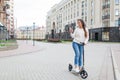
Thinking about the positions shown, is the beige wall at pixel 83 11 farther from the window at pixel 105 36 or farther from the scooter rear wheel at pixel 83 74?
the scooter rear wheel at pixel 83 74

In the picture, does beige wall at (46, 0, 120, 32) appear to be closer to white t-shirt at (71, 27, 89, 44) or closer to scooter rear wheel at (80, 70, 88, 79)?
white t-shirt at (71, 27, 89, 44)

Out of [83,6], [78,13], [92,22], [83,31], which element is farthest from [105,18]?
[83,31]

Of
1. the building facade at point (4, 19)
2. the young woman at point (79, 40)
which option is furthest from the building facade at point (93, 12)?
the young woman at point (79, 40)

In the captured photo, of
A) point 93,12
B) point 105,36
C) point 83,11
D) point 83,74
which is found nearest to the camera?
point 83,74

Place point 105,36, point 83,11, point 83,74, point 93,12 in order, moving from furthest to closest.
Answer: point 83,11 → point 93,12 → point 105,36 → point 83,74

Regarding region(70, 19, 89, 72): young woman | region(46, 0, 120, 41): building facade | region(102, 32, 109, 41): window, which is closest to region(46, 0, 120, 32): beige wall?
region(46, 0, 120, 41): building facade

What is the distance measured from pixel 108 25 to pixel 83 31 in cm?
6055

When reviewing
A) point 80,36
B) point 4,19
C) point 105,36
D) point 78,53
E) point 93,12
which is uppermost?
point 93,12

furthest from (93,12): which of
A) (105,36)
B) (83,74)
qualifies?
(83,74)

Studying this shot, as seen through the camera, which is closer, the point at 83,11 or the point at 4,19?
the point at 4,19

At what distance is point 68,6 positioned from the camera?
108 metres

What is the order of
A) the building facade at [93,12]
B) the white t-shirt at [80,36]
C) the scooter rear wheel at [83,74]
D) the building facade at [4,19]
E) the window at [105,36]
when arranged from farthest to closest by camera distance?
the window at [105,36] → the building facade at [93,12] → the building facade at [4,19] → the white t-shirt at [80,36] → the scooter rear wheel at [83,74]

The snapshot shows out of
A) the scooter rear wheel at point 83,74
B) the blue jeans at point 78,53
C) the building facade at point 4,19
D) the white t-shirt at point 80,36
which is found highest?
the building facade at point 4,19

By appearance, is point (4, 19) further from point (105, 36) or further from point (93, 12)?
point (105, 36)
